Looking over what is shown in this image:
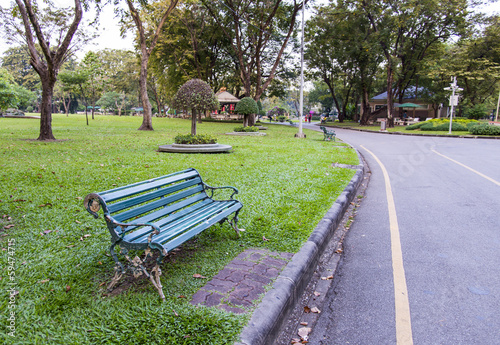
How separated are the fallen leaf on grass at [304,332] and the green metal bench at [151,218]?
4.03ft

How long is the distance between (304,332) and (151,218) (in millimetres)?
1932

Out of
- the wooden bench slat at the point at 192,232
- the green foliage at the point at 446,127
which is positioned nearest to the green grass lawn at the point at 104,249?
the wooden bench slat at the point at 192,232

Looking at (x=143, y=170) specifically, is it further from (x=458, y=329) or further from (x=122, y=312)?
(x=458, y=329)

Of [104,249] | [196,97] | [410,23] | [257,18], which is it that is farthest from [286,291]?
[410,23]

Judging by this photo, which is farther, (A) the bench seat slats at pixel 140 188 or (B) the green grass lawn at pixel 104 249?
(A) the bench seat slats at pixel 140 188

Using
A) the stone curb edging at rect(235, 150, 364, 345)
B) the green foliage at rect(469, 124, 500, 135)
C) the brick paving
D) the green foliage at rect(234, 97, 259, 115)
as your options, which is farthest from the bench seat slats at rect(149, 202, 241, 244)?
the green foliage at rect(469, 124, 500, 135)

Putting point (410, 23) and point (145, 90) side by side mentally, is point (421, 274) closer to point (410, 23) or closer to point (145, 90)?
point (145, 90)

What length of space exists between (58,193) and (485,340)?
6396 mm

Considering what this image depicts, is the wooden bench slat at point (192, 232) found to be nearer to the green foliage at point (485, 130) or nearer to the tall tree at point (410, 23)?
the green foliage at point (485, 130)

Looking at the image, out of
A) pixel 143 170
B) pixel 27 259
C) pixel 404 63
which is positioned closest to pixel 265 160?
pixel 143 170

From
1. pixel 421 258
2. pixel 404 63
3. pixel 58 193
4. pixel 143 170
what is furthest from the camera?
pixel 404 63

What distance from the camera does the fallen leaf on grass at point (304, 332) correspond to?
2.81 m

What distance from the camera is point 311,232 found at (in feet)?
15.1

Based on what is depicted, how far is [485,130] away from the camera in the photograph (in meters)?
23.6
